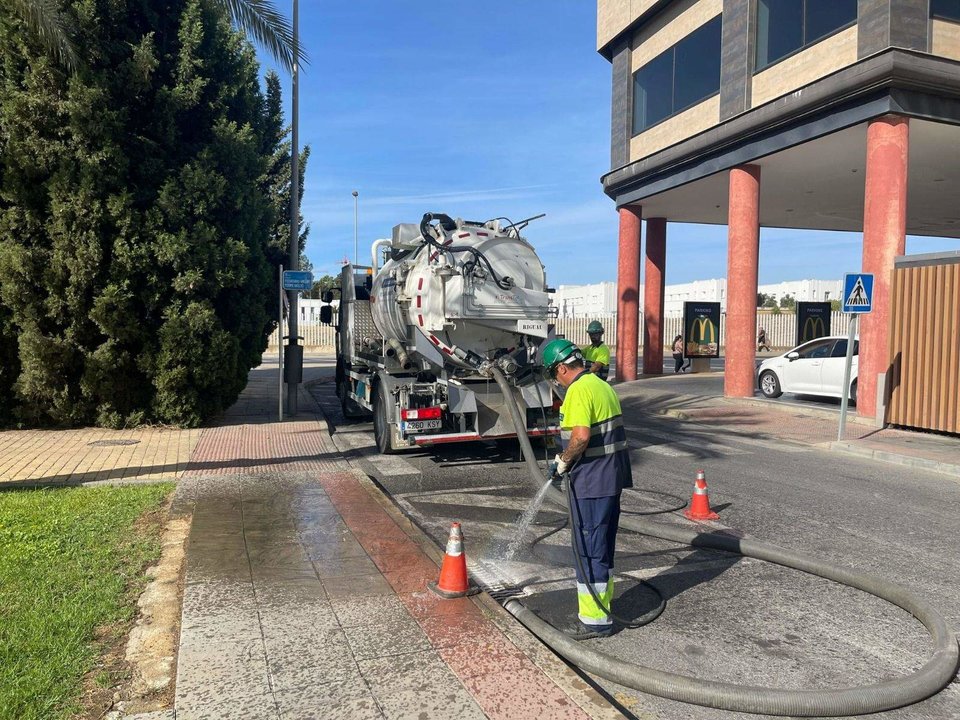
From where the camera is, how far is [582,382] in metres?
4.52

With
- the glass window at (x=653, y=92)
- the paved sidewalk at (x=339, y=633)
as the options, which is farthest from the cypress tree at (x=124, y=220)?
the glass window at (x=653, y=92)

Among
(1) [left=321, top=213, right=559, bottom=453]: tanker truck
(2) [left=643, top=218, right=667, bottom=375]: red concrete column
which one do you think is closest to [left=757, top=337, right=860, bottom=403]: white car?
(2) [left=643, top=218, right=667, bottom=375]: red concrete column

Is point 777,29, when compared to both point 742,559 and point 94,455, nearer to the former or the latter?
point 742,559

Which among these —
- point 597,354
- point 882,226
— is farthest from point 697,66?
point 597,354

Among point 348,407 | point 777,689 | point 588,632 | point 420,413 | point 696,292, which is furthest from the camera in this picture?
point 696,292

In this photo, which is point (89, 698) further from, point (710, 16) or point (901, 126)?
point (710, 16)

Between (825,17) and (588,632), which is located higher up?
(825,17)

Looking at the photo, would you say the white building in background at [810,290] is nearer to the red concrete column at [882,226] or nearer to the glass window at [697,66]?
the glass window at [697,66]

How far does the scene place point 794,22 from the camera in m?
15.8

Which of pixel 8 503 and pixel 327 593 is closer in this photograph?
pixel 327 593

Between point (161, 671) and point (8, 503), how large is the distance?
4.40 meters

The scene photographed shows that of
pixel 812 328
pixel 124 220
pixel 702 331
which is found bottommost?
pixel 702 331

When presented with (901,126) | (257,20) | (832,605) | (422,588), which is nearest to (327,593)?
(422,588)

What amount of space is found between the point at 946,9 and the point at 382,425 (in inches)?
518
